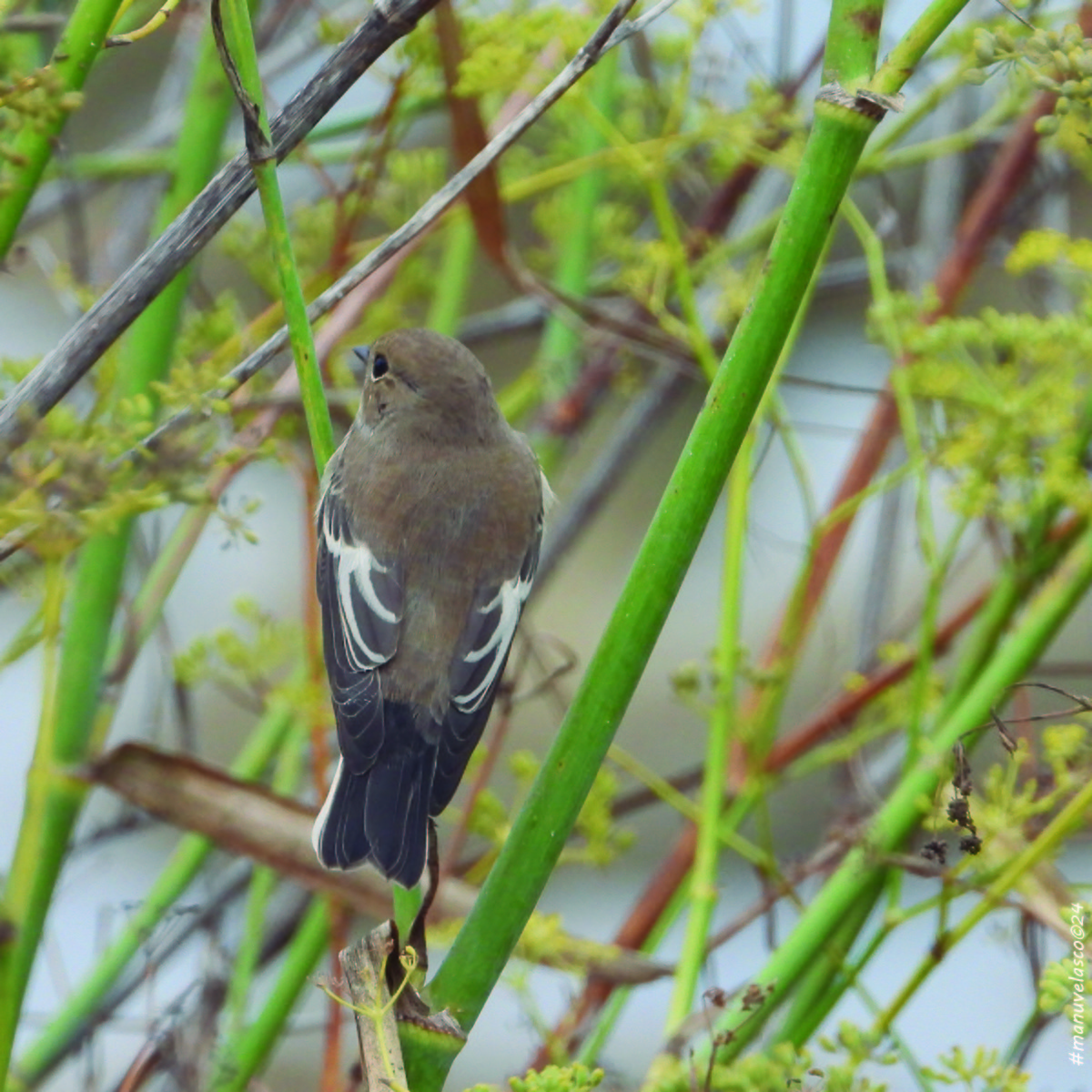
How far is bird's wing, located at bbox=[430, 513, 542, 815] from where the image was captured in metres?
2.06

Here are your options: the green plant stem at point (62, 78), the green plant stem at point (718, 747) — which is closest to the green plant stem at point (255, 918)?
the green plant stem at point (718, 747)

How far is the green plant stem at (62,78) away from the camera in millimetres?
1456

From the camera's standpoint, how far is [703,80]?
8.68 feet

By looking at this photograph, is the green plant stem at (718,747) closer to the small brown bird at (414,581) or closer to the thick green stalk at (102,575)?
the small brown bird at (414,581)

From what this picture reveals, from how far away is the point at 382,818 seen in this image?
6.19 ft

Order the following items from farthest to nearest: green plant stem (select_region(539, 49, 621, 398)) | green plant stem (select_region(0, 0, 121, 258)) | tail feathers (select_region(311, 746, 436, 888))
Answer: green plant stem (select_region(539, 49, 621, 398)) → tail feathers (select_region(311, 746, 436, 888)) → green plant stem (select_region(0, 0, 121, 258))

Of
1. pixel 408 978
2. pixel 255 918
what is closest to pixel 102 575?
pixel 255 918

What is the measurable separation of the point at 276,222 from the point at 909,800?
1.12m

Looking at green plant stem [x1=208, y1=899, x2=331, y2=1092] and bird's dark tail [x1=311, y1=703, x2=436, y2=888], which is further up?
bird's dark tail [x1=311, y1=703, x2=436, y2=888]

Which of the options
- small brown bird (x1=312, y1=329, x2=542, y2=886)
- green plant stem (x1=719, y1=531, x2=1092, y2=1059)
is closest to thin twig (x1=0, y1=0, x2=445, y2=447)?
small brown bird (x1=312, y1=329, x2=542, y2=886)

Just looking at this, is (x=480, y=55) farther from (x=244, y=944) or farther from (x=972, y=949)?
(x=972, y=949)

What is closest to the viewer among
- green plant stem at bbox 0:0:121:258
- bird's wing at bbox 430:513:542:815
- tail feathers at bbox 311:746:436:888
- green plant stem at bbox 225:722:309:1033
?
green plant stem at bbox 0:0:121:258

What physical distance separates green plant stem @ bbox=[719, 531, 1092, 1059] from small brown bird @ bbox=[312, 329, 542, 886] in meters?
0.48

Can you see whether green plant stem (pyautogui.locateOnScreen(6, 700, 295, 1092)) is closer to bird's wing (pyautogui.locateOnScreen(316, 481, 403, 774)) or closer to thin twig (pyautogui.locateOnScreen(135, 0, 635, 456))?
bird's wing (pyautogui.locateOnScreen(316, 481, 403, 774))
